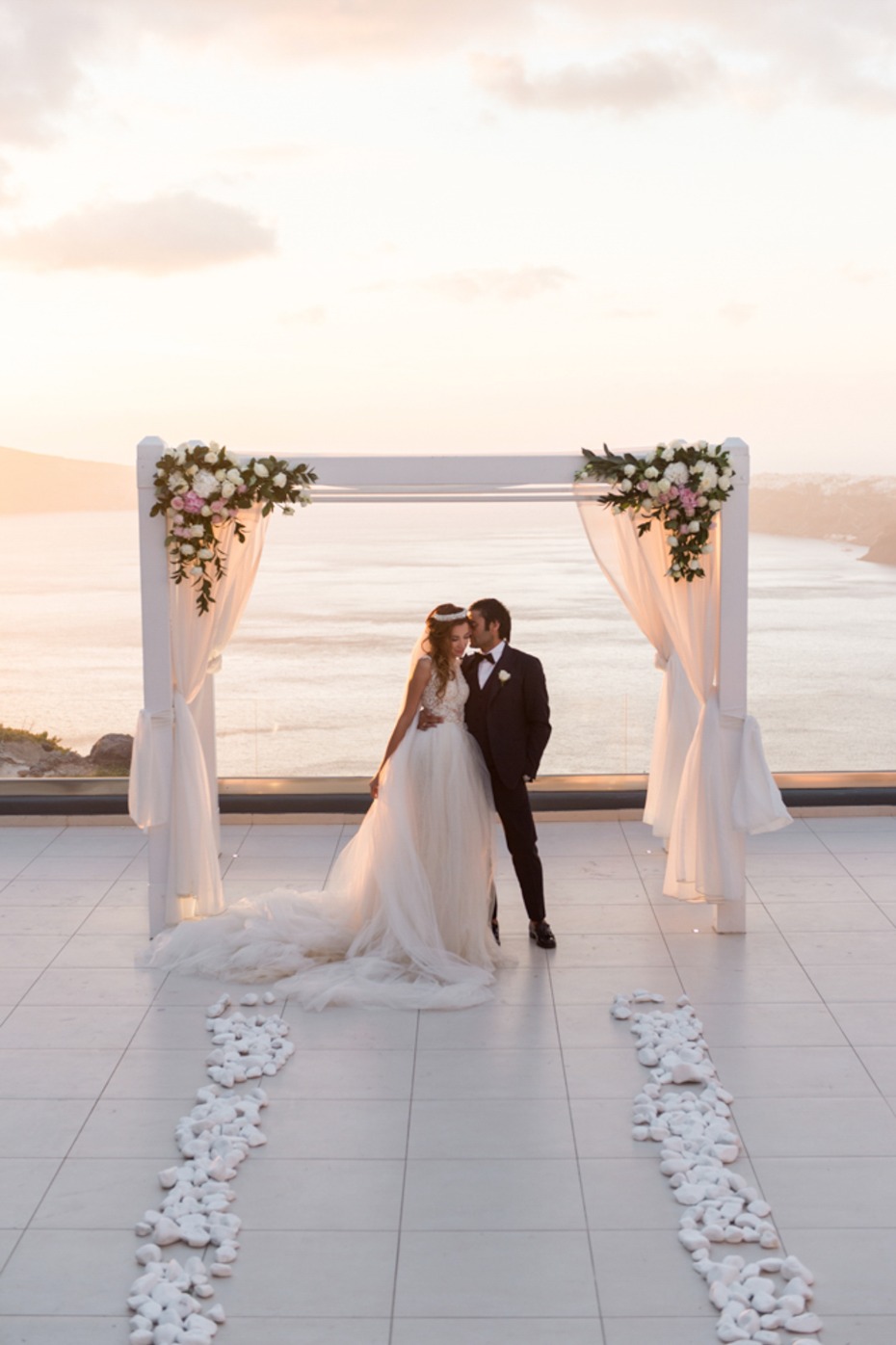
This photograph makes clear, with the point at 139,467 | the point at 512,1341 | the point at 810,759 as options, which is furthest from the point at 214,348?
the point at 512,1341

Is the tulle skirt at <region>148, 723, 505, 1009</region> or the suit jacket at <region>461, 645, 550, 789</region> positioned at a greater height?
the suit jacket at <region>461, 645, 550, 789</region>

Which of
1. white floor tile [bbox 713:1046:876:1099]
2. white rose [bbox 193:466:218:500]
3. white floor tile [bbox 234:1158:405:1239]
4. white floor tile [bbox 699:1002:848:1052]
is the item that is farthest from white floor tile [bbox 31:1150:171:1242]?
white rose [bbox 193:466:218:500]

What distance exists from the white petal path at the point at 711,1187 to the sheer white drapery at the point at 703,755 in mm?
966

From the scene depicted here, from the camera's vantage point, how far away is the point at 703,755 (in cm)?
573

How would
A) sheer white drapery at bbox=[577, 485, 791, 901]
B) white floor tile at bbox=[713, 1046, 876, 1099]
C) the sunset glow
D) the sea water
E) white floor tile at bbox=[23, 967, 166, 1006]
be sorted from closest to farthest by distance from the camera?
1. white floor tile at bbox=[713, 1046, 876, 1099]
2. white floor tile at bbox=[23, 967, 166, 1006]
3. sheer white drapery at bbox=[577, 485, 791, 901]
4. the sunset glow
5. the sea water

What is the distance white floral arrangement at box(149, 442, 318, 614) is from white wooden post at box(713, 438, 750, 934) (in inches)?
64.6

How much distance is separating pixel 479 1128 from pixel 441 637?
194 cm

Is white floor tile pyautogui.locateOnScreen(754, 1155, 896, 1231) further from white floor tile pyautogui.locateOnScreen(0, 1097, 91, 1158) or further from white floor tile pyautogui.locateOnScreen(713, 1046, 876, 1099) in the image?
white floor tile pyautogui.locateOnScreen(0, 1097, 91, 1158)

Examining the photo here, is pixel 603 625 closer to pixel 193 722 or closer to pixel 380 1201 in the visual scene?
pixel 193 722

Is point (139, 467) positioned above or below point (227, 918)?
above

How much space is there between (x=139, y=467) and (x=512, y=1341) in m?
3.61

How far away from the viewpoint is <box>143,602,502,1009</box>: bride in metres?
5.22

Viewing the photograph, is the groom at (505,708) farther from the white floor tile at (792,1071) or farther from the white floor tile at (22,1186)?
the white floor tile at (22,1186)

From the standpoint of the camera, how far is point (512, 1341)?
2.97 meters
